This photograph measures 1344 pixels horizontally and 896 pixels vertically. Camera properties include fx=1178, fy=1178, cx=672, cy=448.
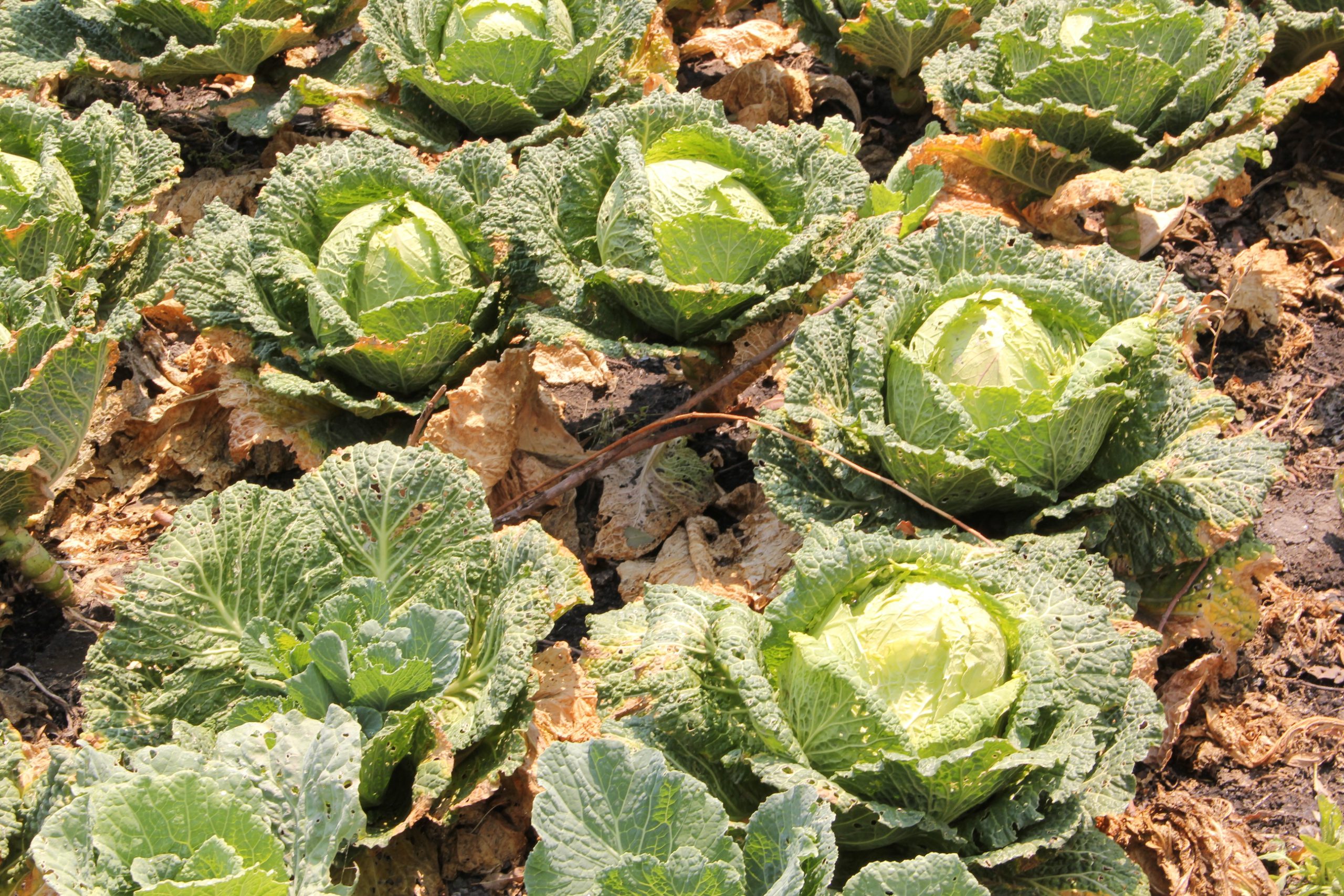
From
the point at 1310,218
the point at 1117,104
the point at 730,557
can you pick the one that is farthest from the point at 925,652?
the point at 1310,218

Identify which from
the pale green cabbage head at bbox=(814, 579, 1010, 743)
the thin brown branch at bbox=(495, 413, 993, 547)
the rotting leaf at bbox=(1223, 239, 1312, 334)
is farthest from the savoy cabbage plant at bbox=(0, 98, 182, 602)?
the rotting leaf at bbox=(1223, 239, 1312, 334)

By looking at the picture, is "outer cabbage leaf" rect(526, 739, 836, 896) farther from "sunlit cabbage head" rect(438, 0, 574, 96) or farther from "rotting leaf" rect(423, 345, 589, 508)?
"sunlit cabbage head" rect(438, 0, 574, 96)

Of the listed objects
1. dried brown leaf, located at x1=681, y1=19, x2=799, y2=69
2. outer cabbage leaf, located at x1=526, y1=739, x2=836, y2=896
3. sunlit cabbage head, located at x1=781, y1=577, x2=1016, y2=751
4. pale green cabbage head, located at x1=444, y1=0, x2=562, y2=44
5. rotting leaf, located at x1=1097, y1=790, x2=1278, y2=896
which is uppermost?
pale green cabbage head, located at x1=444, y1=0, x2=562, y2=44

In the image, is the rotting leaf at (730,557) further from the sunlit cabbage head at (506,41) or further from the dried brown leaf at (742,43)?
the dried brown leaf at (742,43)

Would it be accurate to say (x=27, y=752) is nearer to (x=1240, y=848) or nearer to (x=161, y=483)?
(x=161, y=483)

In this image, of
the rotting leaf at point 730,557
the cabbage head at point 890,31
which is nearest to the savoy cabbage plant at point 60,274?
the rotting leaf at point 730,557
